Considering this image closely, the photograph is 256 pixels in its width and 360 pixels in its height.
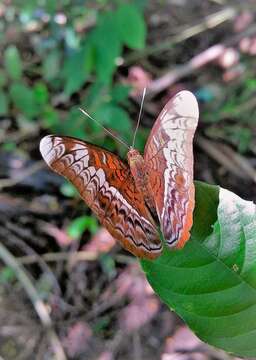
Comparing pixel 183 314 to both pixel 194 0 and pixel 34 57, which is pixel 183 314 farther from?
pixel 194 0

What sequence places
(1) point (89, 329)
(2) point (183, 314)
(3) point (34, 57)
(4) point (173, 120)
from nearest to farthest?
(2) point (183, 314)
(4) point (173, 120)
(1) point (89, 329)
(3) point (34, 57)

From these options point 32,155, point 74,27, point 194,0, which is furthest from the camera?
point 194,0

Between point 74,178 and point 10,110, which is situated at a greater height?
point 74,178

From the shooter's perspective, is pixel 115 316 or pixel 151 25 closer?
pixel 115 316

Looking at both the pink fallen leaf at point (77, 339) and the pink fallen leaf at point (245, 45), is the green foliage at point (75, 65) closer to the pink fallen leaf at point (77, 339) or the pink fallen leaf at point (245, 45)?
the pink fallen leaf at point (245, 45)

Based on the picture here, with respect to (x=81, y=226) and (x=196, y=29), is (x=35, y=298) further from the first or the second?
(x=196, y=29)

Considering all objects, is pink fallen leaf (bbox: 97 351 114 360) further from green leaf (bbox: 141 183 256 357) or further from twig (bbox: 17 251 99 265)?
green leaf (bbox: 141 183 256 357)

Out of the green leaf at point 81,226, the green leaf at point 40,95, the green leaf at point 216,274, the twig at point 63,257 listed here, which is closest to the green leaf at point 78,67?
the green leaf at point 40,95

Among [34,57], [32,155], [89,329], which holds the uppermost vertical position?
[34,57]

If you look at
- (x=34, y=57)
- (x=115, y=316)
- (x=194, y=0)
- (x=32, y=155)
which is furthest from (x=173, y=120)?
(x=194, y=0)
